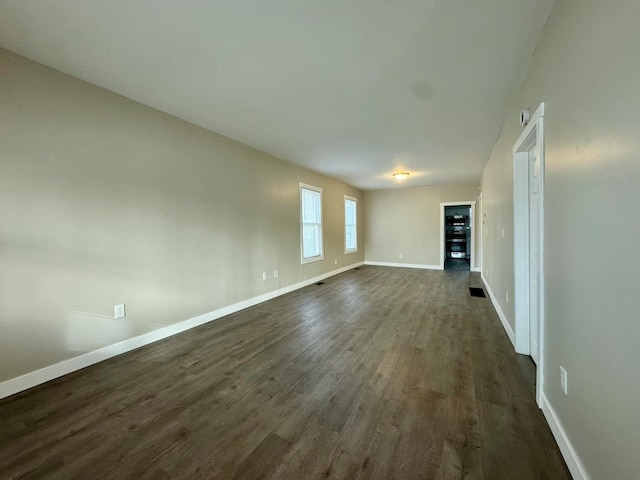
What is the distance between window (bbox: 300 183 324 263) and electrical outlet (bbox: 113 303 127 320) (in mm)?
3263

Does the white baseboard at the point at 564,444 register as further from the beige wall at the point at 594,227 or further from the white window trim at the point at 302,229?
the white window trim at the point at 302,229

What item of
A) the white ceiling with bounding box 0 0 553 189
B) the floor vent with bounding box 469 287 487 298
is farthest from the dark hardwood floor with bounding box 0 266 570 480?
the white ceiling with bounding box 0 0 553 189

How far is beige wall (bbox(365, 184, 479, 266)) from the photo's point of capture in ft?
25.2

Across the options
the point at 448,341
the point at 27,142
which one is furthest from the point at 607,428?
the point at 27,142

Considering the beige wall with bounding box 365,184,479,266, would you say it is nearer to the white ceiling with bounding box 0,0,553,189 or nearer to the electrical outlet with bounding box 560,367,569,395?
the white ceiling with bounding box 0,0,553,189

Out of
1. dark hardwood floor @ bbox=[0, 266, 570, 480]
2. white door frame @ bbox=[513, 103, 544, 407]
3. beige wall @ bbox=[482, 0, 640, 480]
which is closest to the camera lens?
beige wall @ bbox=[482, 0, 640, 480]

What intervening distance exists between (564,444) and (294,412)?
4.83 ft

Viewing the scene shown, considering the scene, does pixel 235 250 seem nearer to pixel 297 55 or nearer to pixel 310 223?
pixel 310 223


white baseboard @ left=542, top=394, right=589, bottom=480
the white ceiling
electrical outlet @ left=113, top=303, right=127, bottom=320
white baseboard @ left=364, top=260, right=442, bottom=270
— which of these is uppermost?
the white ceiling

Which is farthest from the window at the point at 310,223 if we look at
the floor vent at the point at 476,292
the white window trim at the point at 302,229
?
the floor vent at the point at 476,292

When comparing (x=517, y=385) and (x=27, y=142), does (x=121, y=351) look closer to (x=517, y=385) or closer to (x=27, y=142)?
(x=27, y=142)

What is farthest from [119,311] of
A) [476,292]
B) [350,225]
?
[350,225]

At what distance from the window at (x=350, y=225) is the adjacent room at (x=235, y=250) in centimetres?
380

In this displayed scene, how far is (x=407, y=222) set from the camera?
320 inches
